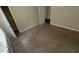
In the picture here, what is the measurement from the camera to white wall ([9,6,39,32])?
184 cm

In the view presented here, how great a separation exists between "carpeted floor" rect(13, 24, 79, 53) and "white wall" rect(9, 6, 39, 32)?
102mm

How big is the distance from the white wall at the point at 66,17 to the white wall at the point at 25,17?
344mm

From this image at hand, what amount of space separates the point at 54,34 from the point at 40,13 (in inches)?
19.9

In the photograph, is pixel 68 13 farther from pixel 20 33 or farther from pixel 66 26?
pixel 20 33

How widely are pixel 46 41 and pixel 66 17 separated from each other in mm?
620

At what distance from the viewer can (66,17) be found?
83.6 inches

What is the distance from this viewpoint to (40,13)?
2.23 meters

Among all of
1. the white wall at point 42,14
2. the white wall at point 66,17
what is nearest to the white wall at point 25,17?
the white wall at point 42,14

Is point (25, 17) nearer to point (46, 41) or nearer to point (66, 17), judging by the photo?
point (46, 41)

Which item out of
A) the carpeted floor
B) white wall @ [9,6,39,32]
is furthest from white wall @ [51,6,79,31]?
white wall @ [9,6,39,32]

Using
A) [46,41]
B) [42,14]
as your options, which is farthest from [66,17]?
[46,41]
